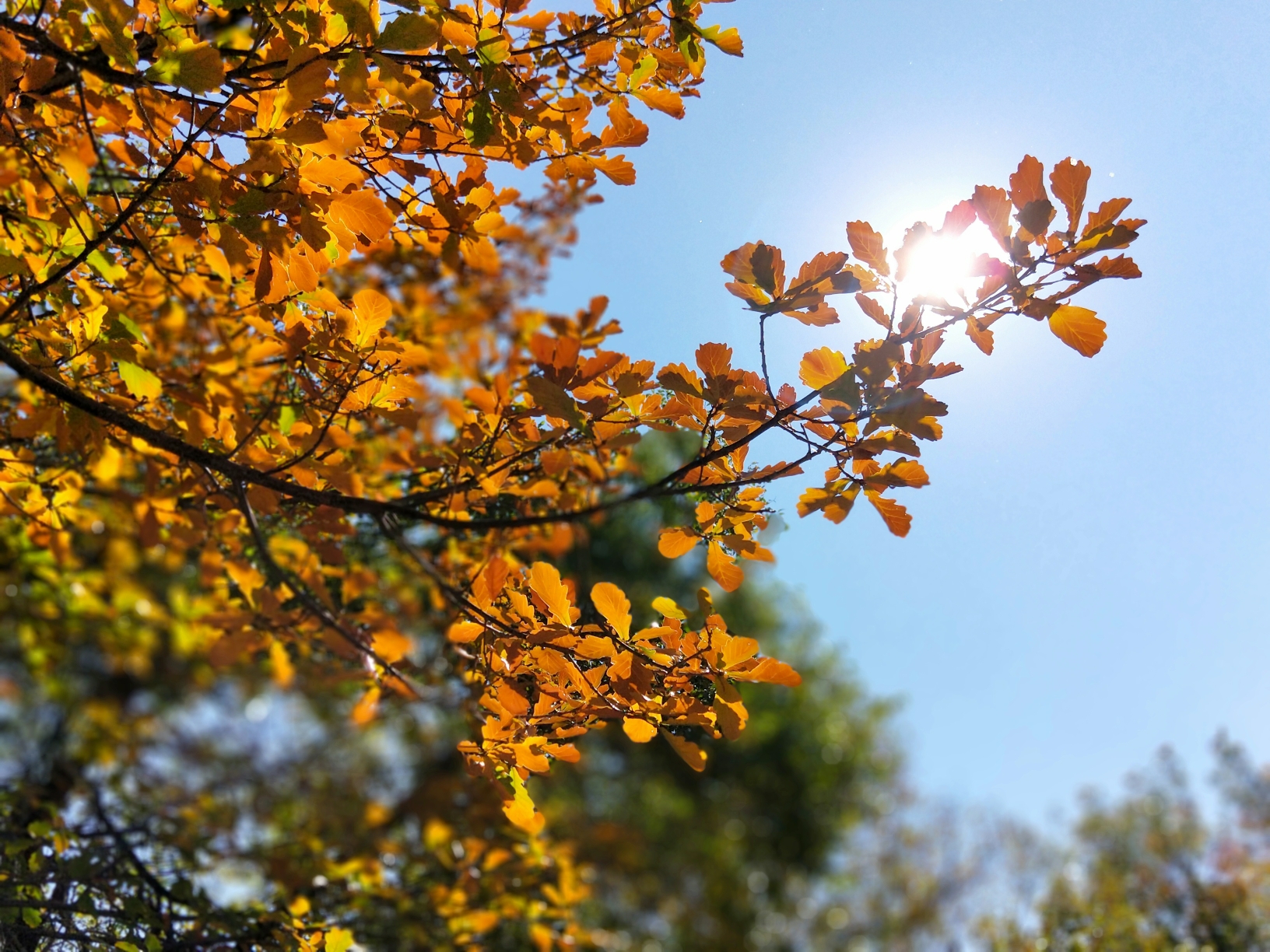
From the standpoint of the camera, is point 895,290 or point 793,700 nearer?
point 895,290

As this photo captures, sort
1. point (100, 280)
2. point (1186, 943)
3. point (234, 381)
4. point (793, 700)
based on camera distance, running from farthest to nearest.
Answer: point (793, 700) → point (1186, 943) → point (100, 280) → point (234, 381)

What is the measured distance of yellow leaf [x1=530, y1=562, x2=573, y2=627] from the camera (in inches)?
61.3

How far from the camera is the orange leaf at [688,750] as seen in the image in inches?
63.4

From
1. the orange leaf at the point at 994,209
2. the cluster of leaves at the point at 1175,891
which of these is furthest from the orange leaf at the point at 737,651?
the cluster of leaves at the point at 1175,891

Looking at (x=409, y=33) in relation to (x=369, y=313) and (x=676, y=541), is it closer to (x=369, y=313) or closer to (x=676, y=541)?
(x=369, y=313)

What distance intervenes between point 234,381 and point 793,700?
31.4 feet

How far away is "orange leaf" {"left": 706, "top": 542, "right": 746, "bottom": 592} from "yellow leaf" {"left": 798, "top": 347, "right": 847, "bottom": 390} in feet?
1.67

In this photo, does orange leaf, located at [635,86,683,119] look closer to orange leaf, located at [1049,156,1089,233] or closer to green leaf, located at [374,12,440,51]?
green leaf, located at [374,12,440,51]

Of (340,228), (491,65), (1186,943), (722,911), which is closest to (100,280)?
(340,228)

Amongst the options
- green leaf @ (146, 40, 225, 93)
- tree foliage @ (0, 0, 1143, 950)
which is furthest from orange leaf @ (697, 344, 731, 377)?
green leaf @ (146, 40, 225, 93)

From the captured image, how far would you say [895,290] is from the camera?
1.47 meters

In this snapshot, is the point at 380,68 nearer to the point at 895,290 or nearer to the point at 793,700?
the point at 895,290

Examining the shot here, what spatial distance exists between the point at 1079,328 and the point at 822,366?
48 centimetres

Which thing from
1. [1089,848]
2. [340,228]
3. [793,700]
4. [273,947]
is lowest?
[273,947]
